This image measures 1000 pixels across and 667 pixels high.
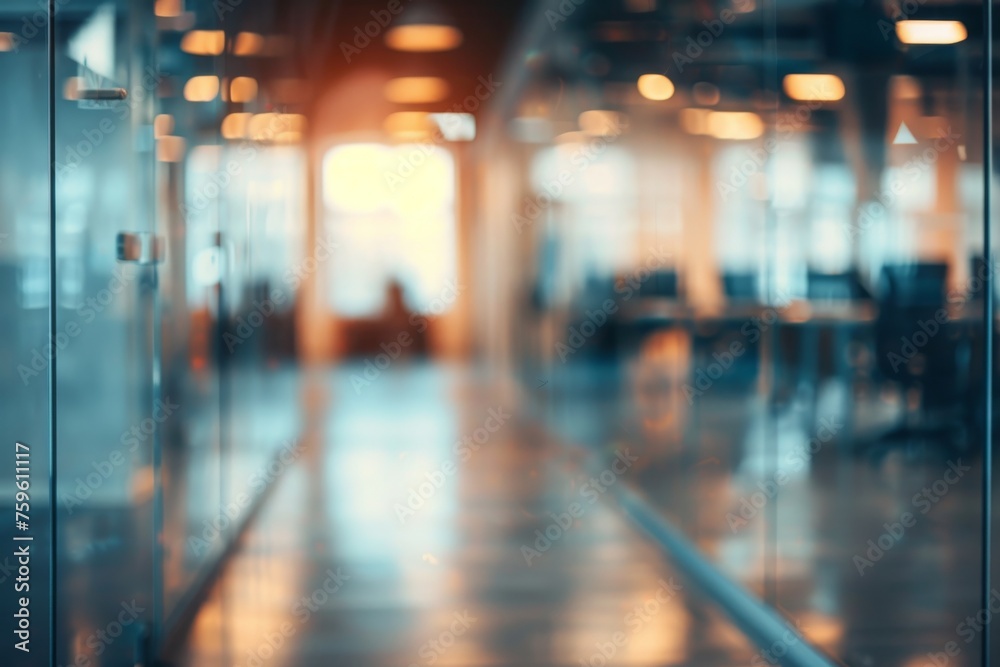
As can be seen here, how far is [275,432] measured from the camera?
24.8 ft

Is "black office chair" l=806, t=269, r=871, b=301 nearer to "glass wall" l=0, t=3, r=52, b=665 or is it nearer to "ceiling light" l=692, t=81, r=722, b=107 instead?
"ceiling light" l=692, t=81, r=722, b=107

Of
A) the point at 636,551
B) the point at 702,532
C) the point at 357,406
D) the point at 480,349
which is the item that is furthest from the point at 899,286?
the point at 480,349

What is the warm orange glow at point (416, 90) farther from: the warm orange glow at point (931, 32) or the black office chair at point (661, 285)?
the warm orange glow at point (931, 32)

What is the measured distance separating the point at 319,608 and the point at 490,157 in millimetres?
12551

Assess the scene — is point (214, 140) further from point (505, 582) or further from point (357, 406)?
point (357, 406)

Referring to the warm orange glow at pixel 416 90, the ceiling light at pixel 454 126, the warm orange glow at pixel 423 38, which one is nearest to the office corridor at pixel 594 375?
the warm orange glow at pixel 423 38

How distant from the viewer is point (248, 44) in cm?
579

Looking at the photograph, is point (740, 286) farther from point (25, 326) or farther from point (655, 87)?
point (25, 326)

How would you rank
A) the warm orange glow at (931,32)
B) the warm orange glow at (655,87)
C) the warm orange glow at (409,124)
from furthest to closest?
the warm orange glow at (409,124), the warm orange glow at (655,87), the warm orange glow at (931,32)

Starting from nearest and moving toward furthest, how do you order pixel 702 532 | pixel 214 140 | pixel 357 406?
1. pixel 214 140
2. pixel 702 532
3. pixel 357 406

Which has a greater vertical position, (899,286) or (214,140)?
(214,140)

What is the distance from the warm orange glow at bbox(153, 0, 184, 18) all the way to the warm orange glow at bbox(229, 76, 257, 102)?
127cm

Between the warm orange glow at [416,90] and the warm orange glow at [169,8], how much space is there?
1215cm

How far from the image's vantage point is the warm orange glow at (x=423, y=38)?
12.5 meters
